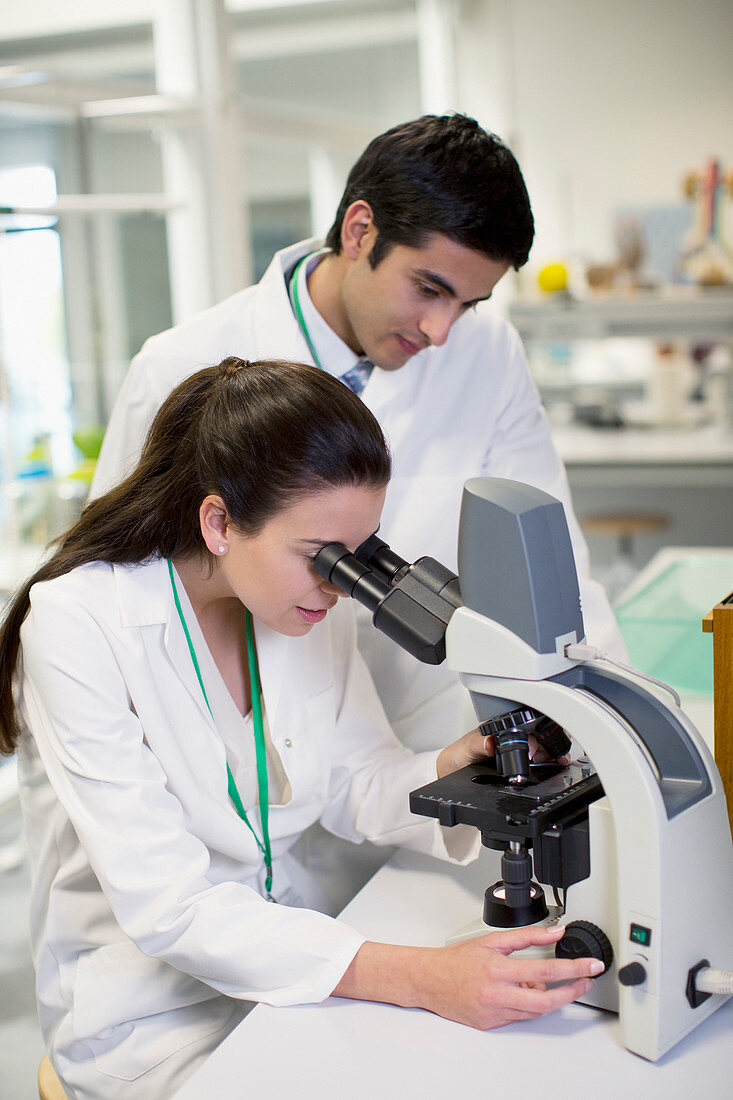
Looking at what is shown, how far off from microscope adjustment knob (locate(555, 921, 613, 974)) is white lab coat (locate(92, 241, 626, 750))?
62cm

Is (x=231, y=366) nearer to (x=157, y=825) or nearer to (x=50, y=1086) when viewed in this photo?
(x=157, y=825)

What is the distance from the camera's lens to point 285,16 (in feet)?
13.3

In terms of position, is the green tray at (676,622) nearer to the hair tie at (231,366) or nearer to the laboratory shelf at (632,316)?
the hair tie at (231,366)

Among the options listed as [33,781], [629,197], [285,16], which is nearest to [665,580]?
[33,781]

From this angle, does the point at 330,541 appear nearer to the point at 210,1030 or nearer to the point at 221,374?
the point at 221,374

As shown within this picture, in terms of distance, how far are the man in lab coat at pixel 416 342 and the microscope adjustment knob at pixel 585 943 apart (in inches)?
20.9

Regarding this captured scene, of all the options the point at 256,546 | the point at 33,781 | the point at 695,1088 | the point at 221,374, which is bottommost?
the point at 695,1088

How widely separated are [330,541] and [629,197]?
18.0 feet

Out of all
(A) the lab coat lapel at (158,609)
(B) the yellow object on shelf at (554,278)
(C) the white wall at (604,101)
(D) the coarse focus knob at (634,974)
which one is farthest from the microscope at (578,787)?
(C) the white wall at (604,101)

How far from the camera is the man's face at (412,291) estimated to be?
4.55 ft

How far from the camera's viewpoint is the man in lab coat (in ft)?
4.53

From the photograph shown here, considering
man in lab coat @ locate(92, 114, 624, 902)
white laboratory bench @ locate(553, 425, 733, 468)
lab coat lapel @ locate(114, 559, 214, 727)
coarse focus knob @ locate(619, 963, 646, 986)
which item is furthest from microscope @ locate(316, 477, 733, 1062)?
white laboratory bench @ locate(553, 425, 733, 468)

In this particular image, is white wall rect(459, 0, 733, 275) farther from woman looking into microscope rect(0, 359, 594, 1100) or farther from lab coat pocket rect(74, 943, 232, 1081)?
lab coat pocket rect(74, 943, 232, 1081)

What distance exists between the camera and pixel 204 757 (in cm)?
116
